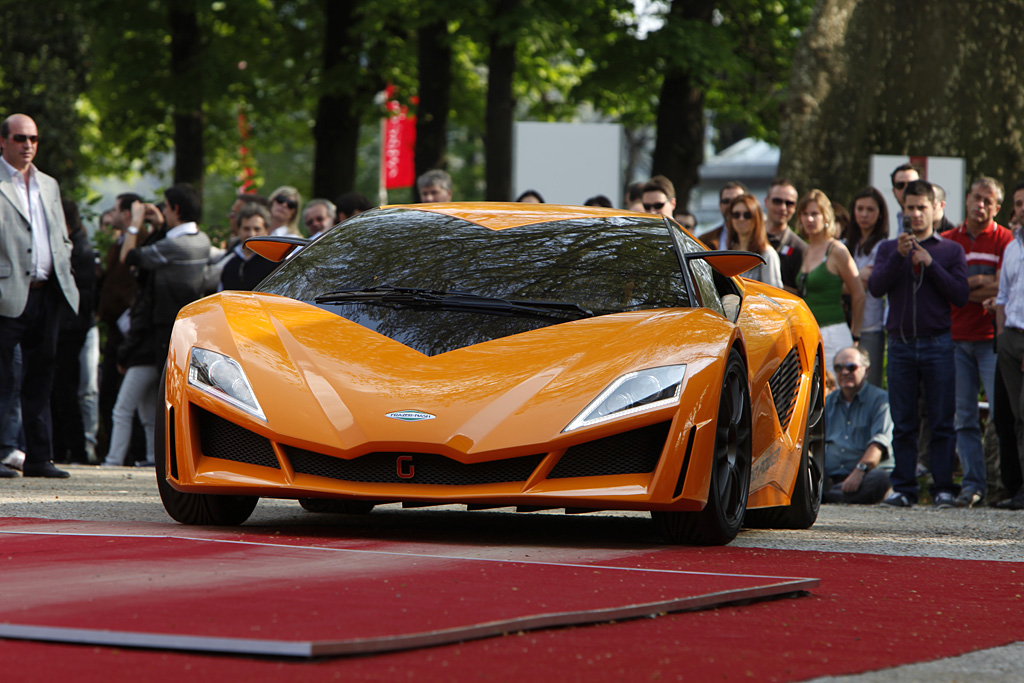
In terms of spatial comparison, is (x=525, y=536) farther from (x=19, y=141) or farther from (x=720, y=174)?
(x=720, y=174)

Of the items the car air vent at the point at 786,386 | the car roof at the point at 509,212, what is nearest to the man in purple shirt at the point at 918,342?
the car air vent at the point at 786,386

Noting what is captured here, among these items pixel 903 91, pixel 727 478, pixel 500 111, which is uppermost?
pixel 903 91

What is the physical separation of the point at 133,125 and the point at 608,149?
18638mm

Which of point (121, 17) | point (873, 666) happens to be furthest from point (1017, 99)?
point (121, 17)

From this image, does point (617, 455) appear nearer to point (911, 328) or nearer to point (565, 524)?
point (565, 524)

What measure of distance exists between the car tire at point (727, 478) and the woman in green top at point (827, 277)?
4.93m

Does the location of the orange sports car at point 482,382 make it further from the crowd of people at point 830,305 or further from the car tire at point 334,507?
the crowd of people at point 830,305

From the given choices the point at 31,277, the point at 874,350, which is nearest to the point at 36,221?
the point at 31,277

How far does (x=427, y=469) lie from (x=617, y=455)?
737 millimetres

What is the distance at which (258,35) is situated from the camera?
31484 millimetres

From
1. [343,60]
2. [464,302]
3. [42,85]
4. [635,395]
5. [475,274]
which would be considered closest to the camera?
[635,395]

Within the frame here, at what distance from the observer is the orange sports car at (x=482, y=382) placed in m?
5.91

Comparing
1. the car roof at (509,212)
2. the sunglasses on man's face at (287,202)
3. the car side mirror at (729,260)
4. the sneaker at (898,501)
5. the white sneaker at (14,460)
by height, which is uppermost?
the car roof at (509,212)

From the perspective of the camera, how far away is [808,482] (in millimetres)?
8109
